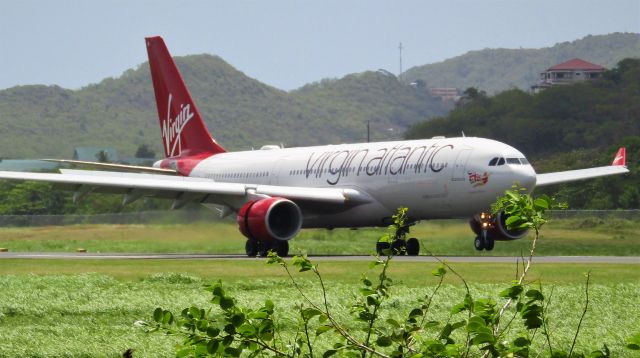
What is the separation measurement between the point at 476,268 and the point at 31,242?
74.9 feet

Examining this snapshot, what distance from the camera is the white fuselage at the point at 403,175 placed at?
107 feet

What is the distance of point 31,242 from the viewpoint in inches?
1737

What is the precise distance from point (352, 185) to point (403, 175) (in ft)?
7.74

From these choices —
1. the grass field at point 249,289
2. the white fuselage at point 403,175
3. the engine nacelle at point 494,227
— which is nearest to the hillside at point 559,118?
the white fuselage at point 403,175

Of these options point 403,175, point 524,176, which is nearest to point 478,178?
point 524,176

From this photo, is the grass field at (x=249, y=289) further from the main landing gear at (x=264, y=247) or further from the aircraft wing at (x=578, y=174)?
the main landing gear at (x=264, y=247)

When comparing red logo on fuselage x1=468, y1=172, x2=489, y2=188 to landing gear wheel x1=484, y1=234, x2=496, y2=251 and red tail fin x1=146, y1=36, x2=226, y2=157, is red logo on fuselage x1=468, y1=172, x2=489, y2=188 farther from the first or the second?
red tail fin x1=146, y1=36, x2=226, y2=157

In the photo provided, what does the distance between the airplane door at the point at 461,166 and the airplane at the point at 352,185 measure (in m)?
0.03

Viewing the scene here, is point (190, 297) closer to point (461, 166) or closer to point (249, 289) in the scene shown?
point (249, 289)

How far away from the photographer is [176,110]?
150 feet

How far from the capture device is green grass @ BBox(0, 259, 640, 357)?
1278 cm

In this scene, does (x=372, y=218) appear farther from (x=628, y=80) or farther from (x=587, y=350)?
(x=628, y=80)

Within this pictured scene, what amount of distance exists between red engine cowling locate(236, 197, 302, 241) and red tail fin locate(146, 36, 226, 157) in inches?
426

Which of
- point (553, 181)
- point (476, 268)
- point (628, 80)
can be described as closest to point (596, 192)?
point (553, 181)
